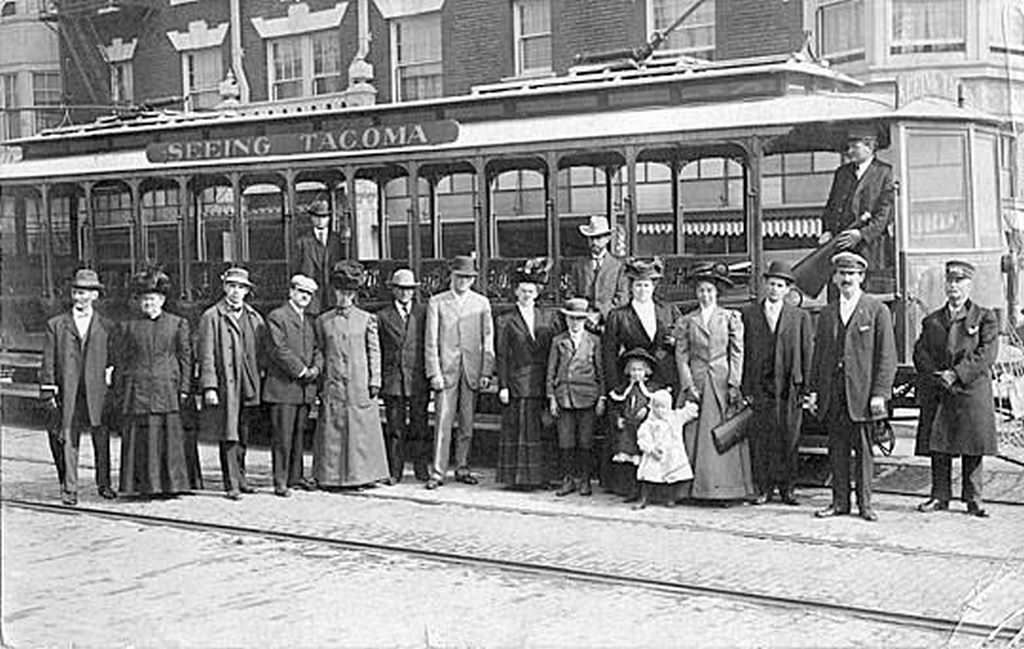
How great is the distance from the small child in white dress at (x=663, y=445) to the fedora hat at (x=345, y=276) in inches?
57.5

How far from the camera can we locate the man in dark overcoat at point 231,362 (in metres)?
6.24

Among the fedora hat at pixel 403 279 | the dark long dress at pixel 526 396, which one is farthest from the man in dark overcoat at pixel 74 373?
the dark long dress at pixel 526 396

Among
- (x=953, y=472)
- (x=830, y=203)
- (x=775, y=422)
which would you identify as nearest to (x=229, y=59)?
(x=830, y=203)

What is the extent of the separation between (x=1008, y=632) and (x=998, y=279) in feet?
5.07

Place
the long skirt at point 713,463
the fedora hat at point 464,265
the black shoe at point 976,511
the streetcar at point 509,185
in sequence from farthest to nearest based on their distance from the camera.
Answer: the fedora hat at point 464,265 → the long skirt at point 713,463 → the black shoe at point 976,511 → the streetcar at point 509,185

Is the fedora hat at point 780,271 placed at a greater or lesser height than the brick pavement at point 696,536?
greater

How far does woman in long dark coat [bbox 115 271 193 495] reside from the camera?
6.10 meters

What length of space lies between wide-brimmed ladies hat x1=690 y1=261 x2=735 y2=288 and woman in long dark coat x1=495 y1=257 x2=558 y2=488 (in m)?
0.73

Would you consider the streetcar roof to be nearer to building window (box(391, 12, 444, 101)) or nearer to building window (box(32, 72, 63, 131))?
building window (box(32, 72, 63, 131))

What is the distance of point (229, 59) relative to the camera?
4844mm

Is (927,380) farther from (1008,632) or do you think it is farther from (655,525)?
(1008,632)

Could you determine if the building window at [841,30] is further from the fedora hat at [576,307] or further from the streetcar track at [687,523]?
the fedora hat at [576,307]

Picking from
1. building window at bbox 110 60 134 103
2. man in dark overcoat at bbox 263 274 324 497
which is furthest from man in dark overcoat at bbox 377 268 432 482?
building window at bbox 110 60 134 103

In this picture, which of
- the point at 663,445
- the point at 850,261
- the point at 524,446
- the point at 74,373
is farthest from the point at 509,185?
the point at 74,373
